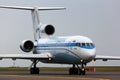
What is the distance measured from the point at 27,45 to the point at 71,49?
825cm

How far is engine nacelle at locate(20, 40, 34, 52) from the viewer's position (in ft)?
197

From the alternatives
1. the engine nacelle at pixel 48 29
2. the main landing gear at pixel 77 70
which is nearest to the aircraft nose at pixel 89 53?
the main landing gear at pixel 77 70

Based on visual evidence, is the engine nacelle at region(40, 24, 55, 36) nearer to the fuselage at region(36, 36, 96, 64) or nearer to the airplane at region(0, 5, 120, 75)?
the airplane at region(0, 5, 120, 75)

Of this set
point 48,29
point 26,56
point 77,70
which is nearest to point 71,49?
point 77,70

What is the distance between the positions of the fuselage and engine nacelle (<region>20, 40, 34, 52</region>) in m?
1.96

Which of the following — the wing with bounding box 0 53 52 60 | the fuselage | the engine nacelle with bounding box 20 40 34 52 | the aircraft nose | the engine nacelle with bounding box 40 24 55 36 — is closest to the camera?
the aircraft nose

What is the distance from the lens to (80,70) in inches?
2028

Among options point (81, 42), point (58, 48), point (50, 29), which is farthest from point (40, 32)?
point (81, 42)

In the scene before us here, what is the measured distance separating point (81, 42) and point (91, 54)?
201cm

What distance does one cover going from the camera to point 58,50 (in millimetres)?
56438

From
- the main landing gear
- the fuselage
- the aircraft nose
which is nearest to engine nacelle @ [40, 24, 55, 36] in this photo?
the fuselage

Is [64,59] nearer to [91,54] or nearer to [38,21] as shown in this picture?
[91,54]

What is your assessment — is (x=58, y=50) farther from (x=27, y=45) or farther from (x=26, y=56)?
(x=27, y=45)

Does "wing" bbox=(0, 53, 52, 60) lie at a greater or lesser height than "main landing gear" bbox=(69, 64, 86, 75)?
greater
